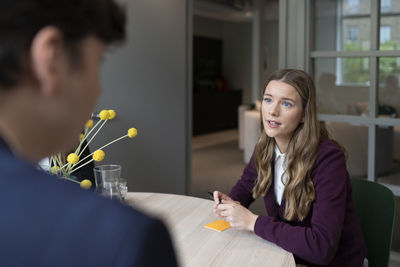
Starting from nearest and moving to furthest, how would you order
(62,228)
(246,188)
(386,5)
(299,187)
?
(62,228) → (299,187) → (246,188) → (386,5)

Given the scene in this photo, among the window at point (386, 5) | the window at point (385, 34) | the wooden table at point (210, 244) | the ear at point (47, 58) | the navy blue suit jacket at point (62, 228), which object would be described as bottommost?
the wooden table at point (210, 244)

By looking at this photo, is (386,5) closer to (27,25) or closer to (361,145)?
(361,145)

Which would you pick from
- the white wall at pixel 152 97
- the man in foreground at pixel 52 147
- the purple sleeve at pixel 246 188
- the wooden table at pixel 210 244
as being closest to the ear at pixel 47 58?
the man in foreground at pixel 52 147

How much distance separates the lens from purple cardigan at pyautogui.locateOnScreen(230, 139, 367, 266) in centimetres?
132

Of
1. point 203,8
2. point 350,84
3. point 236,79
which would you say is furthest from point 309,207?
point 236,79

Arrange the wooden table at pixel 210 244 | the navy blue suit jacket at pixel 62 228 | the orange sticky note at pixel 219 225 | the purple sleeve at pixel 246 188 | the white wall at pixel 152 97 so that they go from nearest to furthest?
the navy blue suit jacket at pixel 62 228, the wooden table at pixel 210 244, the orange sticky note at pixel 219 225, the purple sleeve at pixel 246 188, the white wall at pixel 152 97

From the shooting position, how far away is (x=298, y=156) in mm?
1530

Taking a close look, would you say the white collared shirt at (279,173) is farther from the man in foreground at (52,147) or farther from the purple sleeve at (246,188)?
the man in foreground at (52,147)

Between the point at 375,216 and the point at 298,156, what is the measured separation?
405mm

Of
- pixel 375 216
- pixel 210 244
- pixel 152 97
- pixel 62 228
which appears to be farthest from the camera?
pixel 152 97

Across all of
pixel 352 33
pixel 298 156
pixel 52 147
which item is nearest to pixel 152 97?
pixel 352 33

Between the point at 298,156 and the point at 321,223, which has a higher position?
the point at 298,156

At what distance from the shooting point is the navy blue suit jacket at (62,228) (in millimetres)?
343

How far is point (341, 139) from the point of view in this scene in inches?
111
